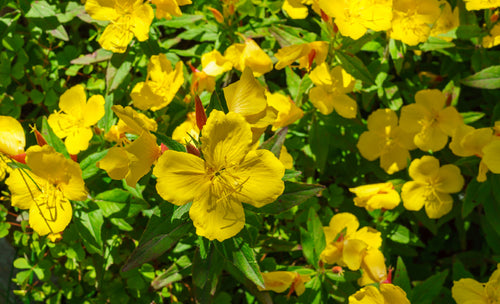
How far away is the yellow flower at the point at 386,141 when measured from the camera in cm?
206

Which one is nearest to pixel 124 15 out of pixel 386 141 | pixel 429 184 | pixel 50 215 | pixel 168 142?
pixel 168 142

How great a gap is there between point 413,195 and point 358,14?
0.87 m

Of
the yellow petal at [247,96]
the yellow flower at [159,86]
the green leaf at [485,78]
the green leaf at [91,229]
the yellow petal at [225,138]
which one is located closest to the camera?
the yellow petal at [225,138]

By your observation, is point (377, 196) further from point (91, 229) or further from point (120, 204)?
point (91, 229)

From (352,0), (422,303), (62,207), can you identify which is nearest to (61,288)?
(62,207)

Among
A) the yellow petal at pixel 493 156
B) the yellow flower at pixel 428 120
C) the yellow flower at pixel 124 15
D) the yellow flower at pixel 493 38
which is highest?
the yellow flower at pixel 124 15

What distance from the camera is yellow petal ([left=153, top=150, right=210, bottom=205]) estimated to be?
112 cm

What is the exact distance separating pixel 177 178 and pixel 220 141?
0.15m

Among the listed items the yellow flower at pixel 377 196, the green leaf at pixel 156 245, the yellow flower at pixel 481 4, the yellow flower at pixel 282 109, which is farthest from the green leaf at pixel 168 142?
the yellow flower at pixel 481 4

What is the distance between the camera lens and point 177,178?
1150 millimetres

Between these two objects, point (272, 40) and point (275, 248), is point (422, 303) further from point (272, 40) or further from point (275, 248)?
point (272, 40)

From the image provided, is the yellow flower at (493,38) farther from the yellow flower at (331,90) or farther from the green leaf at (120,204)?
the green leaf at (120,204)

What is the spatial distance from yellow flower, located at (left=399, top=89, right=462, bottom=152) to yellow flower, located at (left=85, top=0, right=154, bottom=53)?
3.99ft

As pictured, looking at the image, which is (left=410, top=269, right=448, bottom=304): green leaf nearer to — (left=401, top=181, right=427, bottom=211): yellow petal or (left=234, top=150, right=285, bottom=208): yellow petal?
(left=401, top=181, right=427, bottom=211): yellow petal
